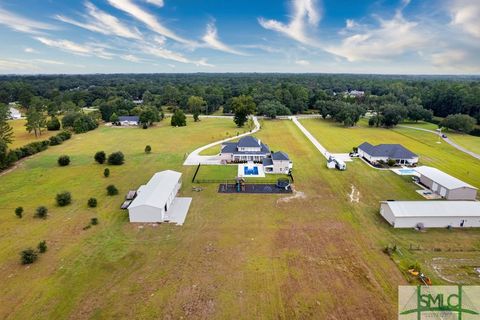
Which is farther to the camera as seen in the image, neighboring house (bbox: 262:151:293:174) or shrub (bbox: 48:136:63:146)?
shrub (bbox: 48:136:63:146)

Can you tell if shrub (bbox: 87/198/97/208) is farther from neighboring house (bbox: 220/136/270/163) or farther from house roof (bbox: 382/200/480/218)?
house roof (bbox: 382/200/480/218)

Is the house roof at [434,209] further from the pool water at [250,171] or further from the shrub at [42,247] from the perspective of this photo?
the shrub at [42,247]

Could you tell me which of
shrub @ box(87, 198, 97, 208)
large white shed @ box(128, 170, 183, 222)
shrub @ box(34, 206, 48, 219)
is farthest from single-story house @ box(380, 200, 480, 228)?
shrub @ box(34, 206, 48, 219)

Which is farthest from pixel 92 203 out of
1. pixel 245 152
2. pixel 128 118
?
pixel 128 118

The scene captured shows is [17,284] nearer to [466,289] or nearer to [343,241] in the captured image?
[343,241]

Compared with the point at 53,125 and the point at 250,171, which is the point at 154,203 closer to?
the point at 250,171

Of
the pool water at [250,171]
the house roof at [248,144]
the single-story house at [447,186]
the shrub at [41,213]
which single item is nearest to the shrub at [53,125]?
the house roof at [248,144]
